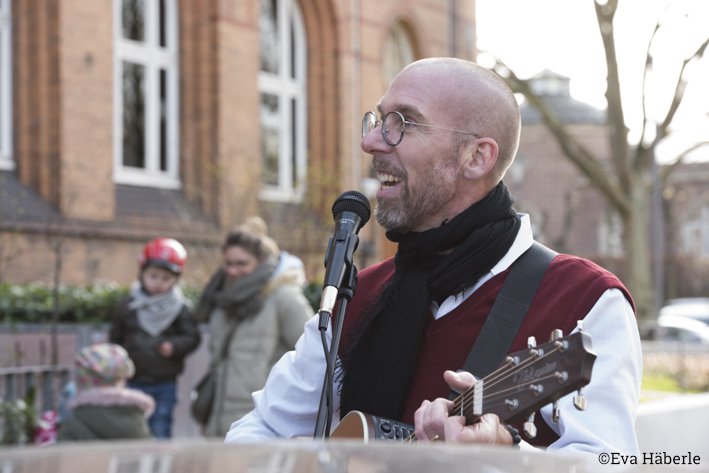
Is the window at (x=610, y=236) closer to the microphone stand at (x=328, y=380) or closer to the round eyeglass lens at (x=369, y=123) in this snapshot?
the round eyeglass lens at (x=369, y=123)

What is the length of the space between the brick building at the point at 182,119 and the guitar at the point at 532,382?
10077 mm

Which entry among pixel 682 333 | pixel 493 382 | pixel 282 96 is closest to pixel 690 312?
pixel 682 333

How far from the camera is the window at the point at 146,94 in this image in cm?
1744

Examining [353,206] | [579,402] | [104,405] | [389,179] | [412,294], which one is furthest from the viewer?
[104,405]

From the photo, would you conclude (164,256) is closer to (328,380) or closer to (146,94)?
(328,380)

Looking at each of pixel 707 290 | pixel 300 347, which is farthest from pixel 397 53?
pixel 707 290

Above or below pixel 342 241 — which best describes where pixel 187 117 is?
above

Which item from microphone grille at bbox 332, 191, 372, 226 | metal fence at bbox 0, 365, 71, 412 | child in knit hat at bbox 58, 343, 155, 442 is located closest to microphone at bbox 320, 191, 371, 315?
microphone grille at bbox 332, 191, 372, 226

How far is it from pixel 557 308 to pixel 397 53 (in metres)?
20.8

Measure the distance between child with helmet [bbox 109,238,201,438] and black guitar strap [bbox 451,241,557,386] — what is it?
5.41m

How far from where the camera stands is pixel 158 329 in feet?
27.7

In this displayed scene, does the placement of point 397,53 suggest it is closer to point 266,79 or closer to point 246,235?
point 266,79

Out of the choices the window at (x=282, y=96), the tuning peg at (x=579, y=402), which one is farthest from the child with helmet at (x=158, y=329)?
the window at (x=282, y=96)

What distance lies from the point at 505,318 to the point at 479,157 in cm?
60
